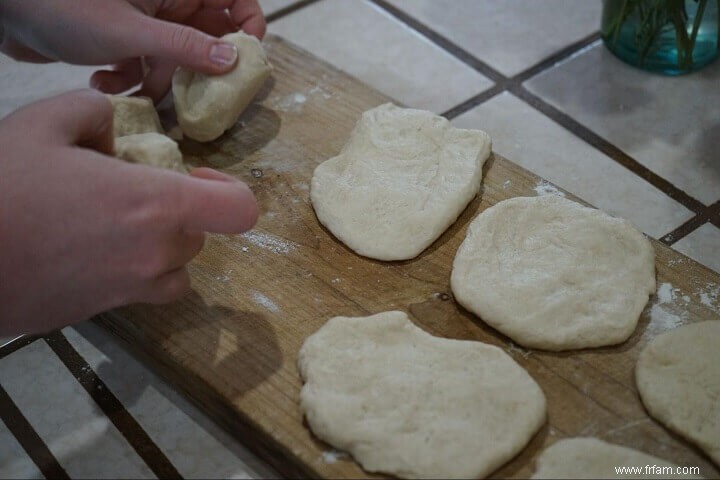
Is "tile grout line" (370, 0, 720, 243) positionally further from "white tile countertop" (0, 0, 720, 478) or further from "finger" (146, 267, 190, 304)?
"finger" (146, 267, 190, 304)

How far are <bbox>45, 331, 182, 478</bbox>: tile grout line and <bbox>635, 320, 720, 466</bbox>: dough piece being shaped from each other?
2.08 feet

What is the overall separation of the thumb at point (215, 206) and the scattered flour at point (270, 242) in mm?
217

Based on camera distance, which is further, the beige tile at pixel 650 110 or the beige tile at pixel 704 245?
the beige tile at pixel 650 110

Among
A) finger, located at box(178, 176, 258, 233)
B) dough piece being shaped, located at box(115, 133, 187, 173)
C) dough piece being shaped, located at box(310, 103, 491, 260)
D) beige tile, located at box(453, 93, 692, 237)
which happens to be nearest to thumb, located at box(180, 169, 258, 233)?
finger, located at box(178, 176, 258, 233)

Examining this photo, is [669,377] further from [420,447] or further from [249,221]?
[249,221]

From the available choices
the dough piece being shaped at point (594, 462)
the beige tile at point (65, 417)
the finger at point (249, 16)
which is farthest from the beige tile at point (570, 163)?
the beige tile at point (65, 417)

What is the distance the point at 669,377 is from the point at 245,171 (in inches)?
29.2

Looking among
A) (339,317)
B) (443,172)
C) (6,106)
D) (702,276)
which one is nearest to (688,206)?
(702,276)

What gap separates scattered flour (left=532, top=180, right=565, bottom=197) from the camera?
1.27m

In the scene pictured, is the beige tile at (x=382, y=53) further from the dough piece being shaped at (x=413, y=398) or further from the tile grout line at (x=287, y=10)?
the dough piece being shaped at (x=413, y=398)

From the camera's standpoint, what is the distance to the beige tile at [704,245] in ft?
4.35

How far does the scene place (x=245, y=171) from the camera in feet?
4.40

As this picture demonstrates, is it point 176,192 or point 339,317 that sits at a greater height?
point 176,192

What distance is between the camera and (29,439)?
1099mm
